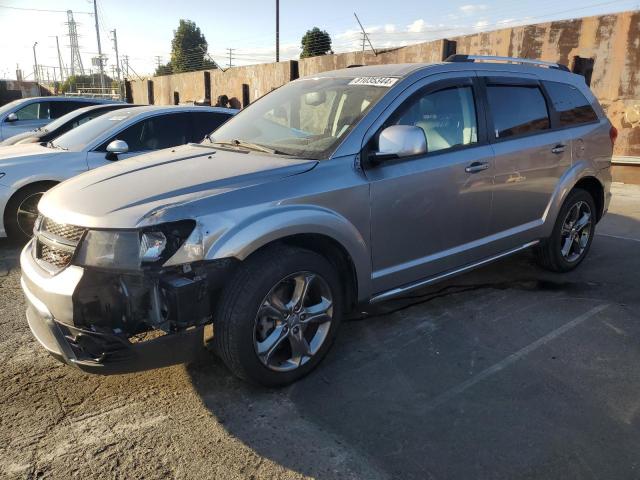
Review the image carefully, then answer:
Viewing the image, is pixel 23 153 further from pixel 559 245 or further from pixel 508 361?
pixel 559 245

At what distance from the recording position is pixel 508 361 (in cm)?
330

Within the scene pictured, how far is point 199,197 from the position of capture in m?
2.63

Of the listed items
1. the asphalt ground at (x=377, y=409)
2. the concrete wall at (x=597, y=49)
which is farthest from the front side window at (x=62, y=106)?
the asphalt ground at (x=377, y=409)

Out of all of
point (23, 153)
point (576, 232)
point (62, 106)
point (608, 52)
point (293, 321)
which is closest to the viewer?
point (293, 321)

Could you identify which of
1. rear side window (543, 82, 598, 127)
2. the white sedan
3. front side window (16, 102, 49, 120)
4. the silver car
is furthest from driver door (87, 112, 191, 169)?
front side window (16, 102, 49, 120)

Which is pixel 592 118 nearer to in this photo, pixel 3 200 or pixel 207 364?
pixel 207 364

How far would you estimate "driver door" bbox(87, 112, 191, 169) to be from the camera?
5957 mm

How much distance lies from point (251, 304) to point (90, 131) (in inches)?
185

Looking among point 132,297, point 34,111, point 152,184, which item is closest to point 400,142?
point 152,184

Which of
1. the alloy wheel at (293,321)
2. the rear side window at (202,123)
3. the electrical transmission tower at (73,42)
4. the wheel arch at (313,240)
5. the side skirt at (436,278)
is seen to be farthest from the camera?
the electrical transmission tower at (73,42)

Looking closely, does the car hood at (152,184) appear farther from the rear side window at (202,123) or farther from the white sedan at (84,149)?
the rear side window at (202,123)

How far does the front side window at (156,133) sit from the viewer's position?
6.12 m

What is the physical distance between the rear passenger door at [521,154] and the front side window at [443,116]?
209 mm

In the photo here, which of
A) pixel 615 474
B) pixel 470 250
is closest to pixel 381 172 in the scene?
pixel 470 250
